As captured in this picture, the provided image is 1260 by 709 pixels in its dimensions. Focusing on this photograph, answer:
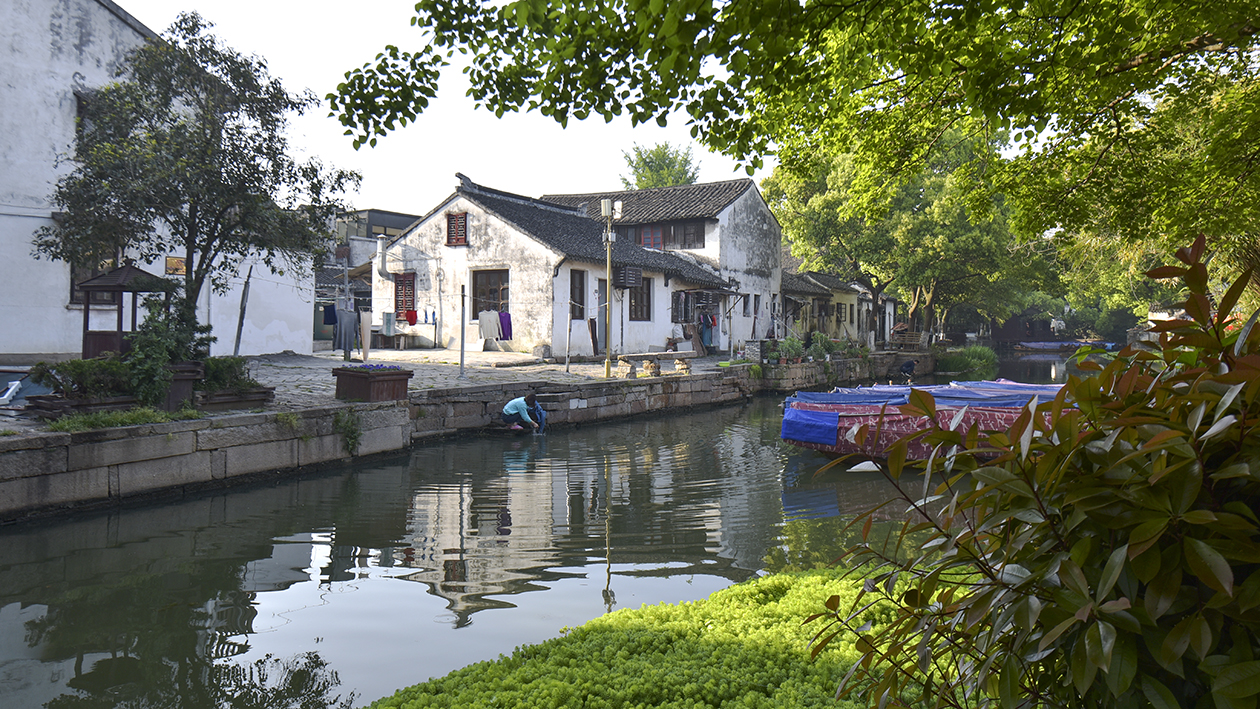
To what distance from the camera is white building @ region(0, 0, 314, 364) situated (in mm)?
14523

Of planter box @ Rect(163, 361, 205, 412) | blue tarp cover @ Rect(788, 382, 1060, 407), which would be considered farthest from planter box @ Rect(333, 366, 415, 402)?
blue tarp cover @ Rect(788, 382, 1060, 407)

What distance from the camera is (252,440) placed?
380 inches

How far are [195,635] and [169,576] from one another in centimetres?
151

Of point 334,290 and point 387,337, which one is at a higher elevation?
point 334,290

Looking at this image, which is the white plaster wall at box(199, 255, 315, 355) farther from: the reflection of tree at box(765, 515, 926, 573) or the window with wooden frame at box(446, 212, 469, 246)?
the reflection of tree at box(765, 515, 926, 573)

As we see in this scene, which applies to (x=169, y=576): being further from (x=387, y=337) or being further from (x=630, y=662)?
(x=387, y=337)

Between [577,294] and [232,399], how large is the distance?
46.2 feet

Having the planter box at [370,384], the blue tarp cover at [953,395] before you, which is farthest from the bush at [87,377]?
the blue tarp cover at [953,395]

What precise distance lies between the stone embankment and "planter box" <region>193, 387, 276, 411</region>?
41 centimetres

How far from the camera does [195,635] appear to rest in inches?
199

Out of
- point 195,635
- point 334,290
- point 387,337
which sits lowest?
point 195,635

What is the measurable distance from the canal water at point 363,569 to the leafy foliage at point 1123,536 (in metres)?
1.66

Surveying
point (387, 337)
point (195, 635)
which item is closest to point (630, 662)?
point (195, 635)

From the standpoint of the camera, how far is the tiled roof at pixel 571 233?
2353 centimetres
